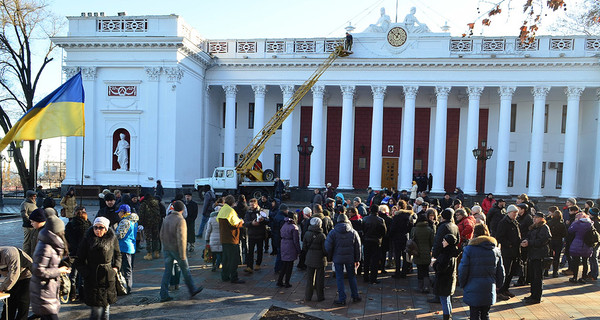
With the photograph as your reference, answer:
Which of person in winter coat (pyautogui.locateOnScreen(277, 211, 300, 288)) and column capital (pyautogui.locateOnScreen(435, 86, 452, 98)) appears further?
column capital (pyautogui.locateOnScreen(435, 86, 452, 98))

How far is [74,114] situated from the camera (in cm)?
1003

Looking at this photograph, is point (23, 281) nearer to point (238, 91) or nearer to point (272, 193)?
point (272, 193)

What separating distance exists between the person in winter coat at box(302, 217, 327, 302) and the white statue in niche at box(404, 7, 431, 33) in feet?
76.7

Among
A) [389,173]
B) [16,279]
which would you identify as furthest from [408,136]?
[16,279]

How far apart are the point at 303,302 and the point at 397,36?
2358cm

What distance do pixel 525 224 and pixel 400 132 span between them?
22961mm

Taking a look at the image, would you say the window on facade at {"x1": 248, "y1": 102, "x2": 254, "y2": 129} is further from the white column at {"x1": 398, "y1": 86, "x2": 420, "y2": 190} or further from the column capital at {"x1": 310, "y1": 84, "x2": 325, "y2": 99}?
the white column at {"x1": 398, "y1": 86, "x2": 420, "y2": 190}

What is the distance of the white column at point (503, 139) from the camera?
27547mm

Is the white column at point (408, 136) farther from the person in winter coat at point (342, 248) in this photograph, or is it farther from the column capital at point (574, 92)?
the person in winter coat at point (342, 248)

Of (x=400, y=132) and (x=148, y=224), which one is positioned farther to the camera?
(x=400, y=132)

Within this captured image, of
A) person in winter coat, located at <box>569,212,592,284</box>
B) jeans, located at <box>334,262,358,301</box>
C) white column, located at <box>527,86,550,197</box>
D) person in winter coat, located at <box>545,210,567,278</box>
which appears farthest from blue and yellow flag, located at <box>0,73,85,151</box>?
white column, located at <box>527,86,550,197</box>

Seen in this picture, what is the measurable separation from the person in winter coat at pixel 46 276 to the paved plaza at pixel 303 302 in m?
1.61

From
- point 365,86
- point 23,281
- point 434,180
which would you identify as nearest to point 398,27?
point 365,86

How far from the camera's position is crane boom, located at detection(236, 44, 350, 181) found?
25906 millimetres
